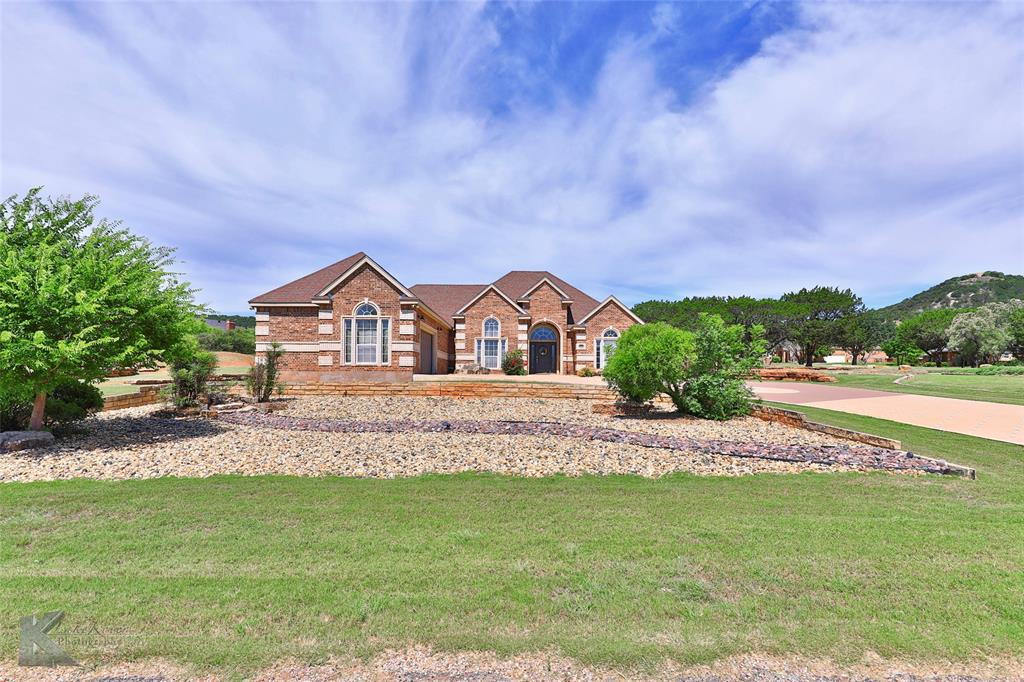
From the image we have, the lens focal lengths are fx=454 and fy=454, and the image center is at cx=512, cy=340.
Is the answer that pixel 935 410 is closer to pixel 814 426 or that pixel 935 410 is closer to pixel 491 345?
pixel 814 426

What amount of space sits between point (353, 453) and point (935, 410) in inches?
723

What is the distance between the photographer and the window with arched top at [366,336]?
2241 centimetres

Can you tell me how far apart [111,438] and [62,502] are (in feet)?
16.8

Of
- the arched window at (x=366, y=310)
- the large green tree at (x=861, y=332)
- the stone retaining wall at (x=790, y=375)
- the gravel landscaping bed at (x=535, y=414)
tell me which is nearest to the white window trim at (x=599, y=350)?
the stone retaining wall at (x=790, y=375)

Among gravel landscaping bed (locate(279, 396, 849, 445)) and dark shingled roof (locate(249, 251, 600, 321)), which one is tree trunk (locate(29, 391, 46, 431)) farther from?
dark shingled roof (locate(249, 251, 600, 321))

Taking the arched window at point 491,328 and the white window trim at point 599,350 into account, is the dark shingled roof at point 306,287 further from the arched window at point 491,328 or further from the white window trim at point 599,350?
the white window trim at point 599,350

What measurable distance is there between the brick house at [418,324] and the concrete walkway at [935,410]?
899 centimetres

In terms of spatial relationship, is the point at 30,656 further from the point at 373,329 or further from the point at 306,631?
the point at 373,329

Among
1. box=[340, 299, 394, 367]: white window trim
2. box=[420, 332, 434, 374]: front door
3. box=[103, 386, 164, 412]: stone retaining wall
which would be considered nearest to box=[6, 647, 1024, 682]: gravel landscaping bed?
box=[103, 386, 164, 412]: stone retaining wall

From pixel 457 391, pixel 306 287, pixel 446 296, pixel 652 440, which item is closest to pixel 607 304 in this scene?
pixel 446 296

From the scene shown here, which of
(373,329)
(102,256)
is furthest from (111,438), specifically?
(373,329)

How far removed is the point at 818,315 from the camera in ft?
191

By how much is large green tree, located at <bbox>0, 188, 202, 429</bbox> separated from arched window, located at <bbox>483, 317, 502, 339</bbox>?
19.5m

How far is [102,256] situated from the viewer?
9.57 metres
